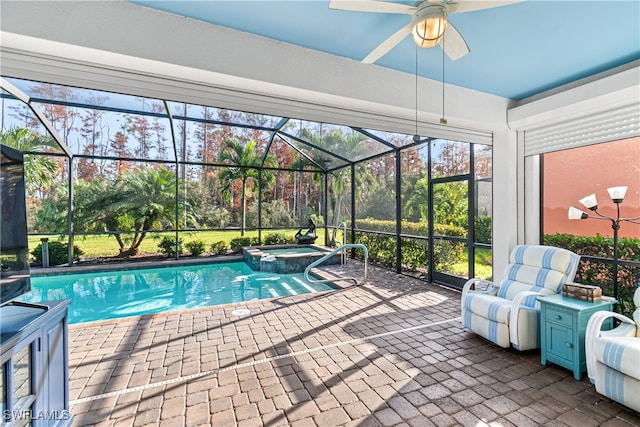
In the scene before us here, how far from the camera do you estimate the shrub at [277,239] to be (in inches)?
439

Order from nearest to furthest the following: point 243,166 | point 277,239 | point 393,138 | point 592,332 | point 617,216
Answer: point 592,332 → point 617,216 → point 393,138 → point 243,166 → point 277,239

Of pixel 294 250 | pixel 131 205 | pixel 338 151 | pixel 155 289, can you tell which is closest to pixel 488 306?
pixel 338 151

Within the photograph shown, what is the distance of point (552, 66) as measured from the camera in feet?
11.9

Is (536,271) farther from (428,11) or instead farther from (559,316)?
(428,11)

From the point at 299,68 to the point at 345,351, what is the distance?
10.2 ft

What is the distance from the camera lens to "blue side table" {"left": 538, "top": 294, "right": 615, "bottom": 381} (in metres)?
2.80

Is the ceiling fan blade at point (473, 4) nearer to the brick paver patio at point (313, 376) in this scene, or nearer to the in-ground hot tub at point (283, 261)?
the brick paver patio at point (313, 376)

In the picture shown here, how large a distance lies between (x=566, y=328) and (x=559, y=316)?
11 centimetres

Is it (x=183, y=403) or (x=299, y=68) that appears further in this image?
(x=299, y=68)

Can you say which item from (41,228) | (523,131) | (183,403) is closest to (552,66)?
(523,131)

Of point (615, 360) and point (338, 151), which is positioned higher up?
point (338, 151)

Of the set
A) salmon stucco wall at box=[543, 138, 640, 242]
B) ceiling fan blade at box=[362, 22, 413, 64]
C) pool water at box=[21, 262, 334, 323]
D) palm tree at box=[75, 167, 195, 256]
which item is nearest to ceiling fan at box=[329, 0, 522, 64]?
ceiling fan blade at box=[362, 22, 413, 64]

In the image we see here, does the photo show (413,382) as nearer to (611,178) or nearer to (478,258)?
(478,258)

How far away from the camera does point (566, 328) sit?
9.48 feet
